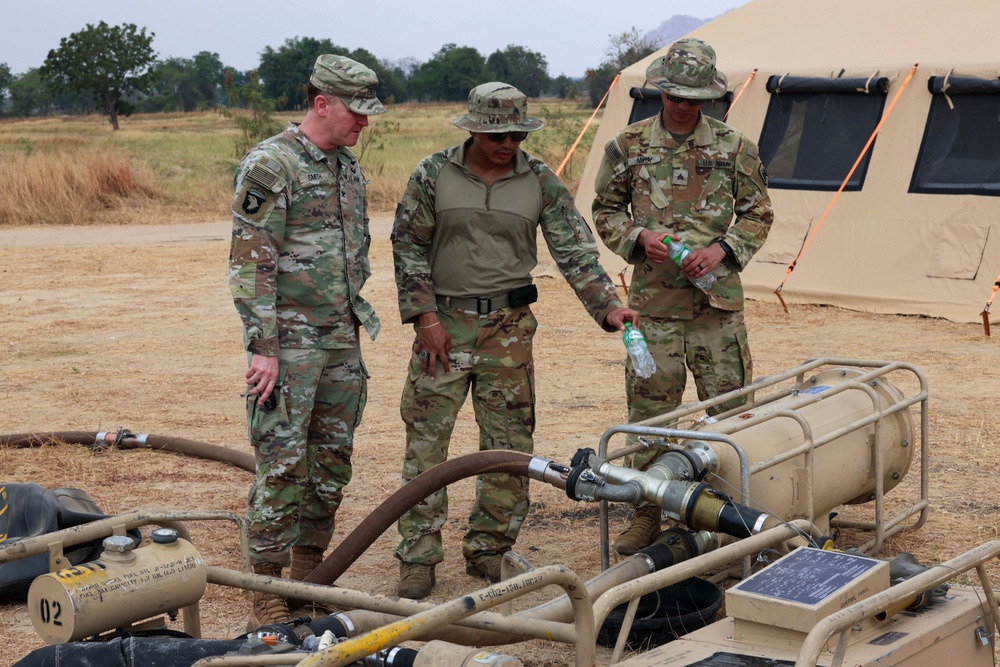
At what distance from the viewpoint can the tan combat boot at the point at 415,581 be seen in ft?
15.3

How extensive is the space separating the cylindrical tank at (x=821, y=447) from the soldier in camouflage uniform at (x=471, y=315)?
29.8 inches

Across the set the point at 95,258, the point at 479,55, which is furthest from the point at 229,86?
the point at 479,55

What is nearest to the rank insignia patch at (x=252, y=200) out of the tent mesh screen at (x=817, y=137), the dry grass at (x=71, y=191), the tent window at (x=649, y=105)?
the tent mesh screen at (x=817, y=137)

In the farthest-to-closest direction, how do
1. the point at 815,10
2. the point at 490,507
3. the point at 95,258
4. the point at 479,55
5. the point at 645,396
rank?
the point at 479,55 → the point at 95,258 → the point at 815,10 → the point at 645,396 → the point at 490,507

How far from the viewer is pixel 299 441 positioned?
433 cm

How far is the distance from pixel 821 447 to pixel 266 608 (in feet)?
6.88

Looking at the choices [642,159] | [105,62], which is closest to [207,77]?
[105,62]

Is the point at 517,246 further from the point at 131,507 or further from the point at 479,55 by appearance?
the point at 479,55

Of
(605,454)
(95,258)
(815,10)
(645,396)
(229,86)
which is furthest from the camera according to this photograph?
(229,86)

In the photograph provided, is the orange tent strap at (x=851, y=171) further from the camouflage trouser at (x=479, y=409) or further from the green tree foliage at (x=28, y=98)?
the green tree foliage at (x=28, y=98)

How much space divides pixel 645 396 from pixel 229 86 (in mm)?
17485

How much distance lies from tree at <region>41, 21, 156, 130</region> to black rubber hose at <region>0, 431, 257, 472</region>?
160 feet

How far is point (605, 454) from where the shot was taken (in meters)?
4.07

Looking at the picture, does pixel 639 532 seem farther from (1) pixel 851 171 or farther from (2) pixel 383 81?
(2) pixel 383 81
